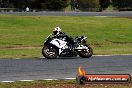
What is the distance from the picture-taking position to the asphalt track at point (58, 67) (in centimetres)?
1567

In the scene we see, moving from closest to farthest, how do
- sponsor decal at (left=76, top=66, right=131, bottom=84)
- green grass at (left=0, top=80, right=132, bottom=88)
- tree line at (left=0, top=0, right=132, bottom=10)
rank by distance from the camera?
sponsor decal at (left=76, top=66, right=131, bottom=84), green grass at (left=0, top=80, right=132, bottom=88), tree line at (left=0, top=0, right=132, bottom=10)

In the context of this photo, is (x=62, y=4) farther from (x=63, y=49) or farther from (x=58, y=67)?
(x=58, y=67)

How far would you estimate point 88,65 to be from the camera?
61.1 ft

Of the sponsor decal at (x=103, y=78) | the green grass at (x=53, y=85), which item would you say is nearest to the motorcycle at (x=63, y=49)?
the green grass at (x=53, y=85)

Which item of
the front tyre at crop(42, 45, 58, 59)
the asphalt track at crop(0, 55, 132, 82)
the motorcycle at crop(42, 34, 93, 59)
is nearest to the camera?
the asphalt track at crop(0, 55, 132, 82)

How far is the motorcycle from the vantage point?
21578 millimetres

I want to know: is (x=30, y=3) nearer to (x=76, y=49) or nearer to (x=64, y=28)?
(x=64, y=28)

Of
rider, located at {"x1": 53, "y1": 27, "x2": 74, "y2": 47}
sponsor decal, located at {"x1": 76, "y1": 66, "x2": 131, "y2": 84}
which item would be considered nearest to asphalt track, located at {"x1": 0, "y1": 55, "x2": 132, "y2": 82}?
rider, located at {"x1": 53, "y1": 27, "x2": 74, "y2": 47}

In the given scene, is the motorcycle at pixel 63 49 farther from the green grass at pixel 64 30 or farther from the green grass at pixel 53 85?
the green grass at pixel 53 85

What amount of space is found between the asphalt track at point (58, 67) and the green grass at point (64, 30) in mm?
6136

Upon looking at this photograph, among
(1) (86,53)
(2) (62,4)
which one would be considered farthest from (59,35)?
(2) (62,4)

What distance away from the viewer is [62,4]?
89.8m

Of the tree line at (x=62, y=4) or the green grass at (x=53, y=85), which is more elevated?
the green grass at (x=53, y=85)

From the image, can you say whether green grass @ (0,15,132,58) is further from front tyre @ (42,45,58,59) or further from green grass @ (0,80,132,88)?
green grass @ (0,80,132,88)
